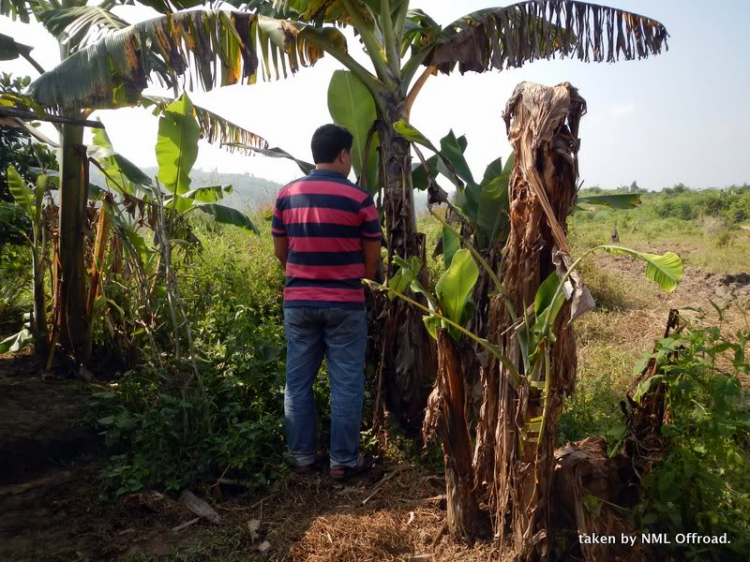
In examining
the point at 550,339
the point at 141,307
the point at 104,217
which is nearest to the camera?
the point at 550,339

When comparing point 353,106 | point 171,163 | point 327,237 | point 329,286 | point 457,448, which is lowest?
point 457,448

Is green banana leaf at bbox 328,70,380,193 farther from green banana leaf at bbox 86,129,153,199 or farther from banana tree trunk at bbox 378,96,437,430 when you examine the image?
green banana leaf at bbox 86,129,153,199

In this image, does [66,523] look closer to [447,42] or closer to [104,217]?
[104,217]

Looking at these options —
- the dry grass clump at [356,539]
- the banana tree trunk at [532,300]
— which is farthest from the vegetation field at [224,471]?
the banana tree trunk at [532,300]

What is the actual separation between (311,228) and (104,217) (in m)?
1.99

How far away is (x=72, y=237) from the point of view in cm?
455

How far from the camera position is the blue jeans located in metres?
3.41

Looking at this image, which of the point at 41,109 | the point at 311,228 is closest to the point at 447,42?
the point at 311,228

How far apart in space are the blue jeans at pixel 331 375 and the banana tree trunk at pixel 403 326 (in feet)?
1.47

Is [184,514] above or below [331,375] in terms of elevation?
below

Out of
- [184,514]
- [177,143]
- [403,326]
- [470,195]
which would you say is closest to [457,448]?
[403,326]

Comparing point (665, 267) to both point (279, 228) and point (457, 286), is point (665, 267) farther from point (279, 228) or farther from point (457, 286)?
point (279, 228)

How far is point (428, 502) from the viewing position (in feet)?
10.2

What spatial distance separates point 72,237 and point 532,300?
3.71 meters
